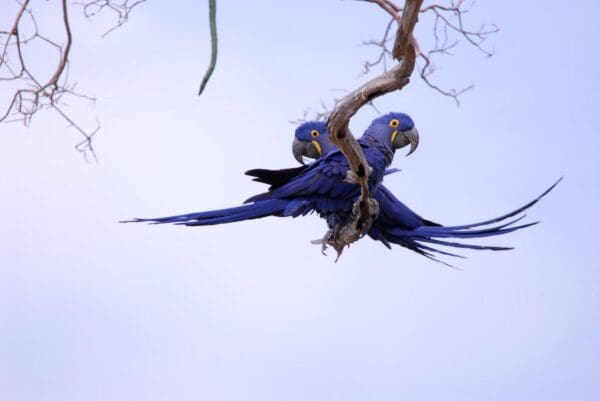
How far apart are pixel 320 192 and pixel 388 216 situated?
0.38 metres

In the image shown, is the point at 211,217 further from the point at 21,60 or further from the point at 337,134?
→ the point at 21,60

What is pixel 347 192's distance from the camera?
13.3 feet

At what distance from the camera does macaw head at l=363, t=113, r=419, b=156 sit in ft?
13.9

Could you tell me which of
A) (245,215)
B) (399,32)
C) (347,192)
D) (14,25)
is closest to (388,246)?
(347,192)

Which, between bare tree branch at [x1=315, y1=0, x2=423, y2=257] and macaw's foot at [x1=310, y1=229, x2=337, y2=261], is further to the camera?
macaw's foot at [x1=310, y1=229, x2=337, y2=261]

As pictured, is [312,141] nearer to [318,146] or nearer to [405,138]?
[318,146]

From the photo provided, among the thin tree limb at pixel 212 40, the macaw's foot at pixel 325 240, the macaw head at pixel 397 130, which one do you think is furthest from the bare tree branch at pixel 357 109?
the thin tree limb at pixel 212 40

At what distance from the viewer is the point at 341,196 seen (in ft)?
13.4

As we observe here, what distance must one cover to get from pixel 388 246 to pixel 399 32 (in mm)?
1663

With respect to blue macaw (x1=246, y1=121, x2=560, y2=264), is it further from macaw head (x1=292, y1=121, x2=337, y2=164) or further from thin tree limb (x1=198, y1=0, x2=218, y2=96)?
thin tree limb (x1=198, y1=0, x2=218, y2=96)

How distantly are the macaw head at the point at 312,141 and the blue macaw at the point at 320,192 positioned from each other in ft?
0.59

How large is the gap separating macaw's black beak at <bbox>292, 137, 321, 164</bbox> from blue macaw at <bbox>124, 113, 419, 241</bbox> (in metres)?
0.19

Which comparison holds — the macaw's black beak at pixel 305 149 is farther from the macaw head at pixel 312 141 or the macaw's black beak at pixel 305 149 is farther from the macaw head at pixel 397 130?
the macaw head at pixel 397 130

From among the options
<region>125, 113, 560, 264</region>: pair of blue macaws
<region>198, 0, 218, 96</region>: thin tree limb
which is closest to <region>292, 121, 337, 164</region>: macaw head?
<region>125, 113, 560, 264</region>: pair of blue macaws
